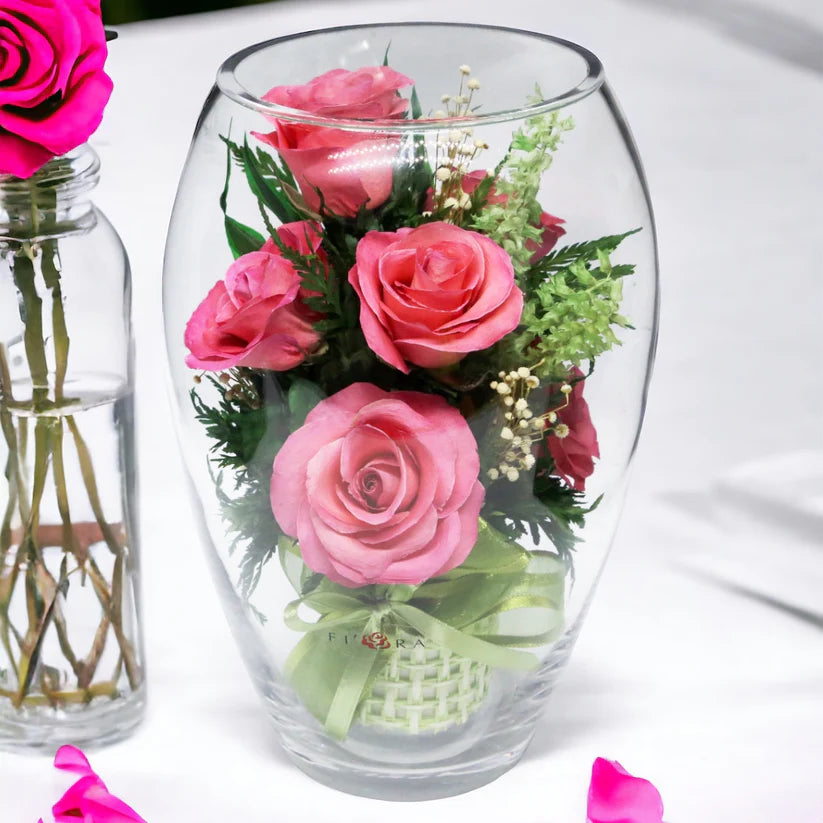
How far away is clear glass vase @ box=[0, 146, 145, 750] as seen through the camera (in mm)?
875

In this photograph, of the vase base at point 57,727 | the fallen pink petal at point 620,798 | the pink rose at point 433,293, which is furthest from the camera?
the vase base at point 57,727

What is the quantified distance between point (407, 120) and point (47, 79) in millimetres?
201

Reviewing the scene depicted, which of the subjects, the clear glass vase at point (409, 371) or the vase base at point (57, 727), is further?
the vase base at point (57, 727)

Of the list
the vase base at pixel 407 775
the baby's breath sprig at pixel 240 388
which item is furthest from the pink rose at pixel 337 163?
the vase base at pixel 407 775

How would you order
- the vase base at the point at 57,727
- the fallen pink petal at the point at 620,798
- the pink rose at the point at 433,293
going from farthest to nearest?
the vase base at the point at 57,727, the fallen pink petal at the point at 620,798, the pink rose at the point at 433,293

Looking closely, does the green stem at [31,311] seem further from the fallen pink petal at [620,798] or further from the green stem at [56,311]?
the fallen pink petal at [620,798]

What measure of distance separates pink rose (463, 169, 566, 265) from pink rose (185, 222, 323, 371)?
0.29ft

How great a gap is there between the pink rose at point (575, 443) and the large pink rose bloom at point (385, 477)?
0.25ft

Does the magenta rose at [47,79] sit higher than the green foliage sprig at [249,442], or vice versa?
the magenta rose at [47,79]

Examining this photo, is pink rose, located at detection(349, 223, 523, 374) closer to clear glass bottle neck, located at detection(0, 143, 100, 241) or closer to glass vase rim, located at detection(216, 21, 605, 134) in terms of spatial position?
glass vase rim, located at detection(216, 21, 605, 134)

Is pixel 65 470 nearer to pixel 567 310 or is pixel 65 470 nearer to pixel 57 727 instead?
pixel 57 727

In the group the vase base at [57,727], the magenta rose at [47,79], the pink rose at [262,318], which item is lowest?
the vase base at [57,727]

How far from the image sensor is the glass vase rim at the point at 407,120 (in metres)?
0.77

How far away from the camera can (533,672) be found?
0.90 meters
